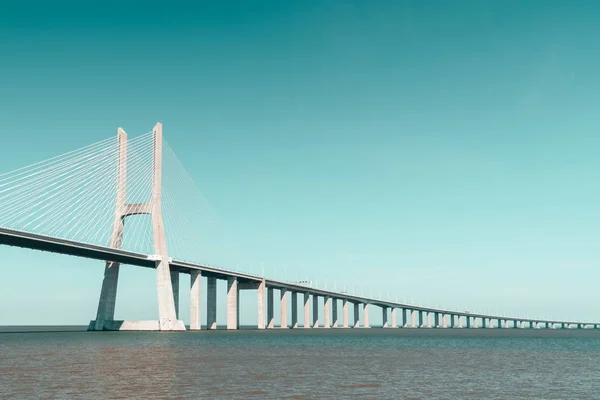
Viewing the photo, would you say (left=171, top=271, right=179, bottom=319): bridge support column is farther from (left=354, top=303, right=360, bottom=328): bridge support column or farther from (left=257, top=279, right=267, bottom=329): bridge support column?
(left=354, top=303, right=360, bottom=328): bridge support column

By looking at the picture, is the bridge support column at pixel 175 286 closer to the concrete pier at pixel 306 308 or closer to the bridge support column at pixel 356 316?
the concrete pier at pixel 306 308

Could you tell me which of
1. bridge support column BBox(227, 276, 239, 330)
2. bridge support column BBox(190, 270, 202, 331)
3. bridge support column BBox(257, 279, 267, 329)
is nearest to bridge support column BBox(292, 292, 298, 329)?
bridge support column BBox(257, 279, 267, 329)

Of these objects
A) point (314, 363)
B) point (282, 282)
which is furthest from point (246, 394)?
point (282, 282)

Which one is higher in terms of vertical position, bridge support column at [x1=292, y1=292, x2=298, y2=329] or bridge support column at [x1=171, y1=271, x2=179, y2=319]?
bridge support column at [x1=171, y1=271, x2=179, y2=319]

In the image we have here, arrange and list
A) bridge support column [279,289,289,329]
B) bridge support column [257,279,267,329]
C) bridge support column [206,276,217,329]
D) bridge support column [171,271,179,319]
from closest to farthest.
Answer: bridge support column [171,271,179,319] → bridge support column [206,276,217,329] → bridge support column [257,279,267,329] → bridge support column [279,289,289,329]

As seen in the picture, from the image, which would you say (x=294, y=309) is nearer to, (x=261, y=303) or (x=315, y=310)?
(x=315, y=310)

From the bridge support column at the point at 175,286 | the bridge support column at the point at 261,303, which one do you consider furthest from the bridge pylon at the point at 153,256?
the bridge support column at the point at 261,303
